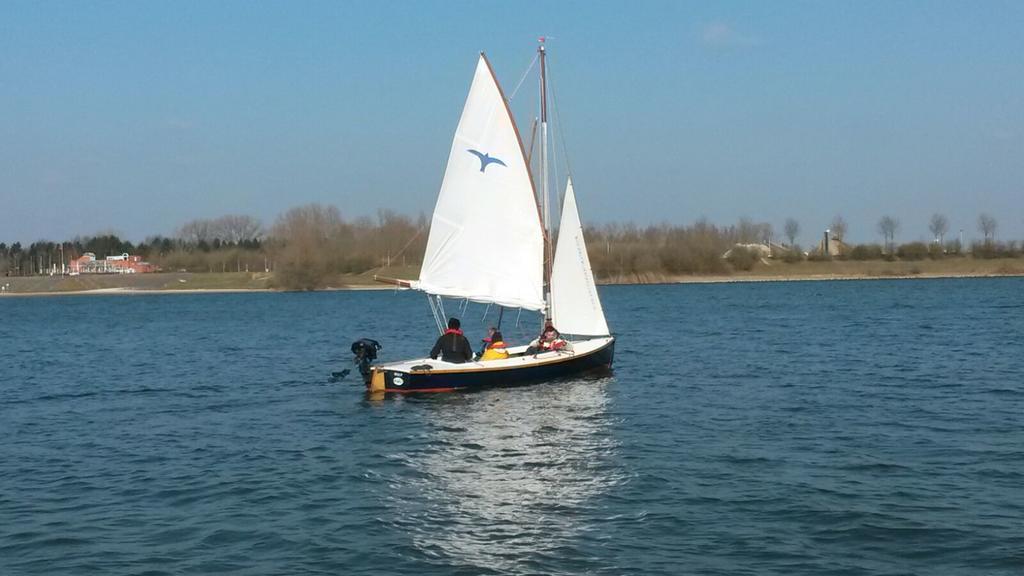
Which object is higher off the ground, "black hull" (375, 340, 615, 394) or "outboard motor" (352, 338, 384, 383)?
"outboard motor" (352, 338, 384, 383)

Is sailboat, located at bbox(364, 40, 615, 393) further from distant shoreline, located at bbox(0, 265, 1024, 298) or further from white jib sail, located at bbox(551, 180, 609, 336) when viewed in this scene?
distant shoreline, located at bbox(0, 265, 1024, 298)

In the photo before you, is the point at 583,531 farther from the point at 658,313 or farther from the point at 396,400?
the point at 658,313

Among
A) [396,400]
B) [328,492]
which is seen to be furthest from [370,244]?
[328,492]

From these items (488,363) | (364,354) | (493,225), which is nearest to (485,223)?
(493,225)

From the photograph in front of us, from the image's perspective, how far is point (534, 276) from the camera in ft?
104

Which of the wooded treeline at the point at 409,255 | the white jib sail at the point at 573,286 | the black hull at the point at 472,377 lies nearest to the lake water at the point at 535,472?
the black hull at the point at 472,377

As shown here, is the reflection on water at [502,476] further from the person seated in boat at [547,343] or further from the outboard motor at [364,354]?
the person seated in boat at [547,343]

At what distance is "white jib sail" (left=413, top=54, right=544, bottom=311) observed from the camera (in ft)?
103

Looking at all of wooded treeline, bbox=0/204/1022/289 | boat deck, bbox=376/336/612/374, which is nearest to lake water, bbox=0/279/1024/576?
boat deck, bbox=376/336/612/374

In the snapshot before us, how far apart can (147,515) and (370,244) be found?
6206 inches

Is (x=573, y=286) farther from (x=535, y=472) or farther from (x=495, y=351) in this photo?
(x=535, y=472)

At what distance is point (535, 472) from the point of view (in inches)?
726

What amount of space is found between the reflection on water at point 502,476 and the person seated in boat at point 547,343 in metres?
2.59

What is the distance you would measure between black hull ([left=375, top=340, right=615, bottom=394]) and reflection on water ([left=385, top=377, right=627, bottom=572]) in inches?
17.4
